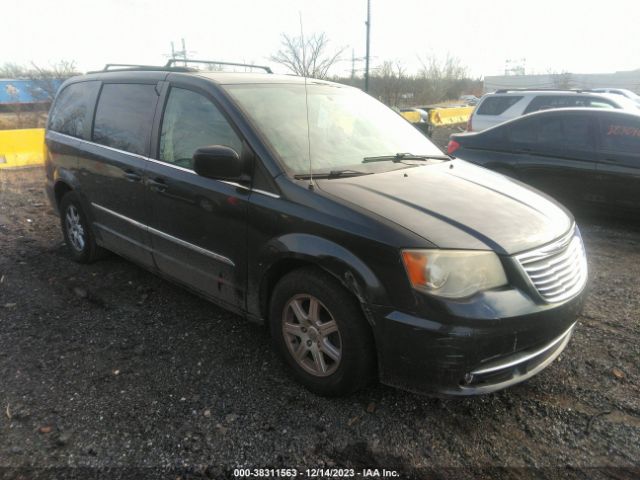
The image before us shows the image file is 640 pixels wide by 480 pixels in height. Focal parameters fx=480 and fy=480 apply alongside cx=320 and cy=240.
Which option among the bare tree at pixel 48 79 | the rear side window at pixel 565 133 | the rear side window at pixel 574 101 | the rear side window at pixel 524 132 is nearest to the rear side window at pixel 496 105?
the rear side window at pixel 574 101

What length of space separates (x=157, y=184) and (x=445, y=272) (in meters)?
2.19

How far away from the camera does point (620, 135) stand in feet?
18.8

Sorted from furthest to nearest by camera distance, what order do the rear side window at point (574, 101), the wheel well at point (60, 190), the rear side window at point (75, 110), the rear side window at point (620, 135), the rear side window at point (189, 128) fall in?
the rear side window at point (574, 101)
the rear side window at point (620, 135)
the wheel well at point (60, 190)
the rear side window at point (75, 110)
the rear side window at point (189, 128)

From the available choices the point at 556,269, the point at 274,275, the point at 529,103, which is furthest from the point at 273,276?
the point at 529,103

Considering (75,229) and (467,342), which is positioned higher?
(467,342)

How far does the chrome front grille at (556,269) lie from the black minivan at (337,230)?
1 cm

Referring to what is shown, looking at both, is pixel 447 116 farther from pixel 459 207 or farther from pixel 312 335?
pixel 312 335

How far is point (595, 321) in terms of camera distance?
11.8 feet

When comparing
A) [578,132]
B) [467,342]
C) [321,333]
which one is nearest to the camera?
[467,342]

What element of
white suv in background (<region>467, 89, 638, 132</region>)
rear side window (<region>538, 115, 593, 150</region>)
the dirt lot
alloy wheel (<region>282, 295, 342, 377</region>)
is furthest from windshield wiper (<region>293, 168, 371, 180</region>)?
white suv in background (<region>467, 89, 638, 132</region>)

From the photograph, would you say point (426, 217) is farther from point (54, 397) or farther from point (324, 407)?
point (54, 397)

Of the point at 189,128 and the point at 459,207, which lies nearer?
the point at 459,207

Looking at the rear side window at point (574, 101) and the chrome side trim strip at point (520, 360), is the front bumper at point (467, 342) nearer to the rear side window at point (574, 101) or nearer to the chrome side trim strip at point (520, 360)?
the chrome side trim strip at point (520, 360)

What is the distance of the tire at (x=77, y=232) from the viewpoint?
15.1 ft
